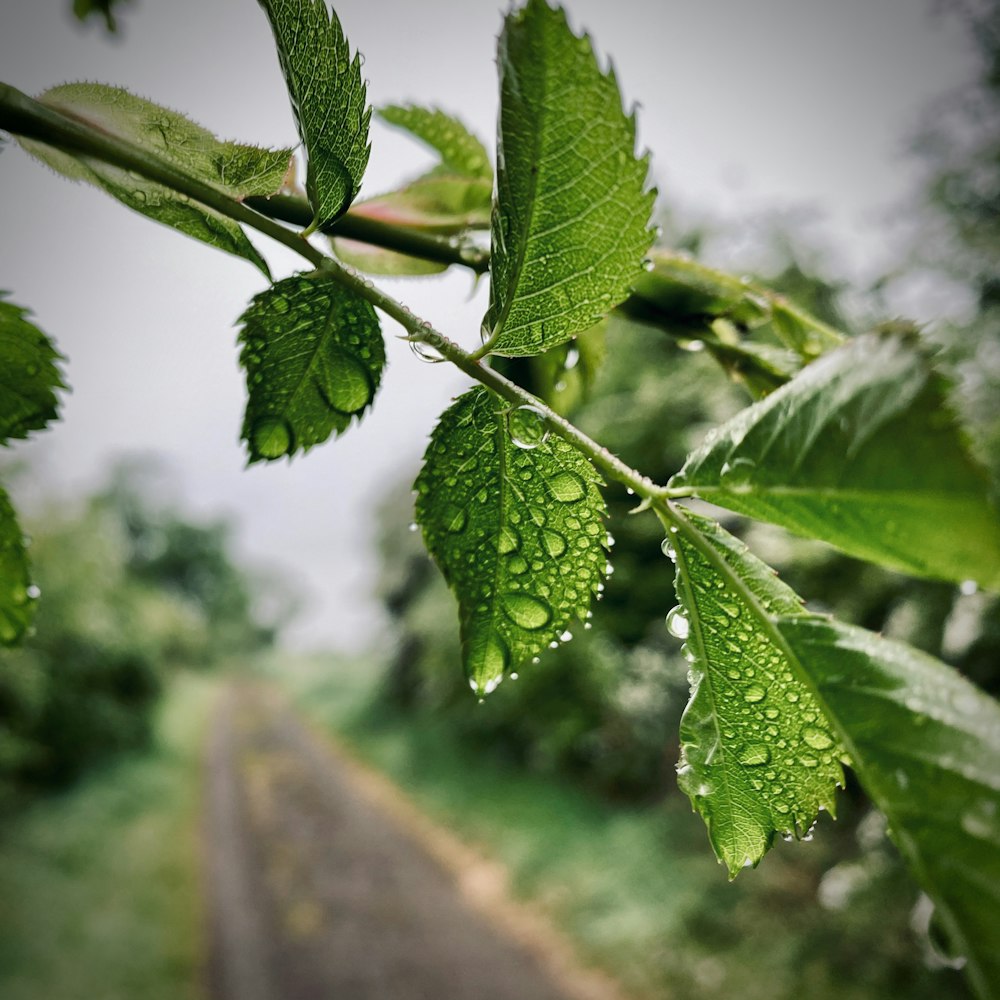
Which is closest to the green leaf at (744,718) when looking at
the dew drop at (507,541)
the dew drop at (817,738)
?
the dew drop at (817,738)

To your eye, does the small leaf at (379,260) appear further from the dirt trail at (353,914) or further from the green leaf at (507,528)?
the dirt trail at (353,914)

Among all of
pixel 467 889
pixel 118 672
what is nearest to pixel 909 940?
pixel 467 889

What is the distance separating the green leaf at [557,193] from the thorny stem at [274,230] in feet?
0.14

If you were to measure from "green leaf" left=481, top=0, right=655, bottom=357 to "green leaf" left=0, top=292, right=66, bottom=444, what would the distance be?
0.33 metres

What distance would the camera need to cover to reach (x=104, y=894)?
7.93 meters

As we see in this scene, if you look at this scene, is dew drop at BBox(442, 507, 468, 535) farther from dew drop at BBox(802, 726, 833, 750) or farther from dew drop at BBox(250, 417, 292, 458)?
dew drop at BBox(802, 726, 833, 750)

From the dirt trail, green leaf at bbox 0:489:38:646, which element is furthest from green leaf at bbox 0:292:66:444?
the dirt trail

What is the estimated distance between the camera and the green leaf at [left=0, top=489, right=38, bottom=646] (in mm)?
514

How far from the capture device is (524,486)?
451 mm

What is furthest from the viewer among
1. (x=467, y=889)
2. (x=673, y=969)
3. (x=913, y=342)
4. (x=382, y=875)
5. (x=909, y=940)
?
(x=382, y=875)

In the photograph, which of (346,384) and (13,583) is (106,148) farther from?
(13,583)

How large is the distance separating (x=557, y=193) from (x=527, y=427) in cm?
14

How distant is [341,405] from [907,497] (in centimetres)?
35

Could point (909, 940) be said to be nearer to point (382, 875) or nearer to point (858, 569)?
point (858, 569)
